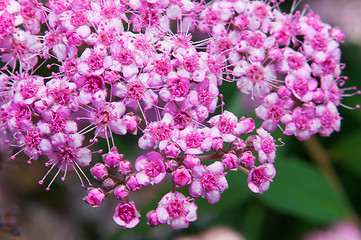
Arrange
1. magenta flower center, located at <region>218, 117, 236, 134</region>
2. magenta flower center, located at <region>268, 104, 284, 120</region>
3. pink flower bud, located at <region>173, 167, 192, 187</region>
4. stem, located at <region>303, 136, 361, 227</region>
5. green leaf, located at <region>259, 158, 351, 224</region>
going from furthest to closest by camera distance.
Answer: stem, located at <region>303, 136, 361, 227</region> → green leaf, located at <region>259, 158, 351, 224</region> → magenta flower center, located at <region>268, 104, 284, 120</region> → magenta flower center, located at <region>218, 117, 236, 134</region> → pink flower bud, located at <region>173, 167, 192, 187</region>

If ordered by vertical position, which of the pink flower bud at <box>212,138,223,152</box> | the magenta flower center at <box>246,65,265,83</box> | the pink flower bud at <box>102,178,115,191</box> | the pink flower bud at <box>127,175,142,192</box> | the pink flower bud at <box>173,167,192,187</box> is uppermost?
the magenta flower center at <box>246,65,265,83</box>

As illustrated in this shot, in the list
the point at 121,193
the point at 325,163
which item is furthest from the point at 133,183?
the point at 325,163

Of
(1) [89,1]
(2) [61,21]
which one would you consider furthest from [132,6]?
(2) [61,21]

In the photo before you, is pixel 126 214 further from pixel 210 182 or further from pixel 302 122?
pixel 302 122

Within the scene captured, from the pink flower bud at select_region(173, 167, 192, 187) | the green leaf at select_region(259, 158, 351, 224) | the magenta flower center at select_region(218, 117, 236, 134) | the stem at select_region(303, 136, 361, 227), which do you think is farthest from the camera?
the stem at select_region(303, 136, 361, 227)

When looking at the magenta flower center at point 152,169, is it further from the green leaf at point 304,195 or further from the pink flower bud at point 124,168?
the green leaf at point 304,195

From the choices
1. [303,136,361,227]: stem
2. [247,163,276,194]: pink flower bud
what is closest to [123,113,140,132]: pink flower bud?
[247,163,276,194]: pink flower bud

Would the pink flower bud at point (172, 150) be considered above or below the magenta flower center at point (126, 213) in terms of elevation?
above

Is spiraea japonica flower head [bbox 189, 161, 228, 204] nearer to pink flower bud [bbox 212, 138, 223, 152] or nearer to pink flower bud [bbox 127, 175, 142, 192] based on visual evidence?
pink flower bud [bbox 212, 138, 223, 152]

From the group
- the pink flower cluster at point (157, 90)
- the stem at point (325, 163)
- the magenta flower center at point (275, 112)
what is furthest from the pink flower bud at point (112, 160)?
the stem at point (325, 163)

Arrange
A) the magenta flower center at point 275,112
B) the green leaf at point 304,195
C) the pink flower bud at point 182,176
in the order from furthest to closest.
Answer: the green leaf at point 304,195
the magenta flower center at point 275,112
the pink flower bud at point 182,176
